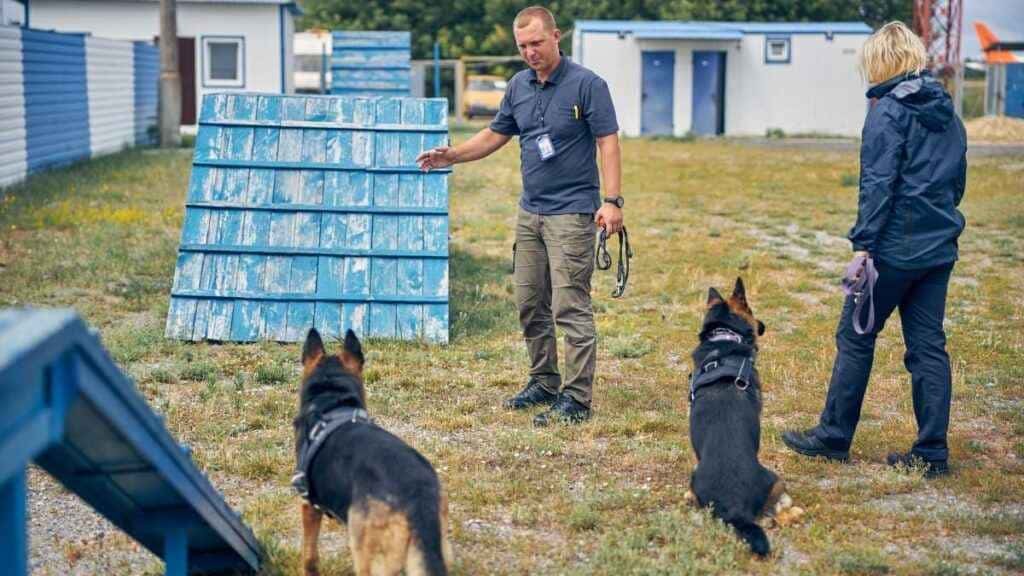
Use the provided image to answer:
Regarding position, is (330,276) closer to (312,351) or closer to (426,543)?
(312,351)

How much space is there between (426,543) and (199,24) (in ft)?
86.5

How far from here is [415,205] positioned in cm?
827

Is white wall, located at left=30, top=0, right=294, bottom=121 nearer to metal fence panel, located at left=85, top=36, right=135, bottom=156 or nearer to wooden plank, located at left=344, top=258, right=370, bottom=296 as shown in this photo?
metal fence panel, located at left=85, top=36, right=135, bottom=156

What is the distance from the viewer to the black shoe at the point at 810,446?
218 inches

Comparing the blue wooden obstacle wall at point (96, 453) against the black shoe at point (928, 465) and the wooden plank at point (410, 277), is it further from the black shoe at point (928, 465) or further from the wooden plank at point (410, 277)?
the wooden plank at point (410, 277)

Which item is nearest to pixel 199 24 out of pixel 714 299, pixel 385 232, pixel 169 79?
pixel 169 79

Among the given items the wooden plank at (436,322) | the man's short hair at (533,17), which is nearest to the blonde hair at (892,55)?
the man's short hair at (533,17)

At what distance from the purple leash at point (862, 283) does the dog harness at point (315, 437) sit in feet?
7.63

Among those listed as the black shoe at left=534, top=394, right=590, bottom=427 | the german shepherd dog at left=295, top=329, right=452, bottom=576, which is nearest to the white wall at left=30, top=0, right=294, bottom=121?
the black shoe at left=534, top=394, right=590, bottom=427

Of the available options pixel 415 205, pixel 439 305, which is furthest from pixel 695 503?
pixel 415 205

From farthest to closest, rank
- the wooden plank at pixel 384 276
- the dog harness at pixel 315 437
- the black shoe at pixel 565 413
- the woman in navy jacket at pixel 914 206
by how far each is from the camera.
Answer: the wooden plank at pixel 384 276
the black shoe at pixel 565 413
the woman in navy jacket at pixel 914 206
the dog harness at pixel 315 437

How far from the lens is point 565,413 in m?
6.12

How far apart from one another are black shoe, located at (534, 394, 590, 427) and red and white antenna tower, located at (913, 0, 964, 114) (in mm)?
Result: 32416

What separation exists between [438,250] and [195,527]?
14.5 feet
